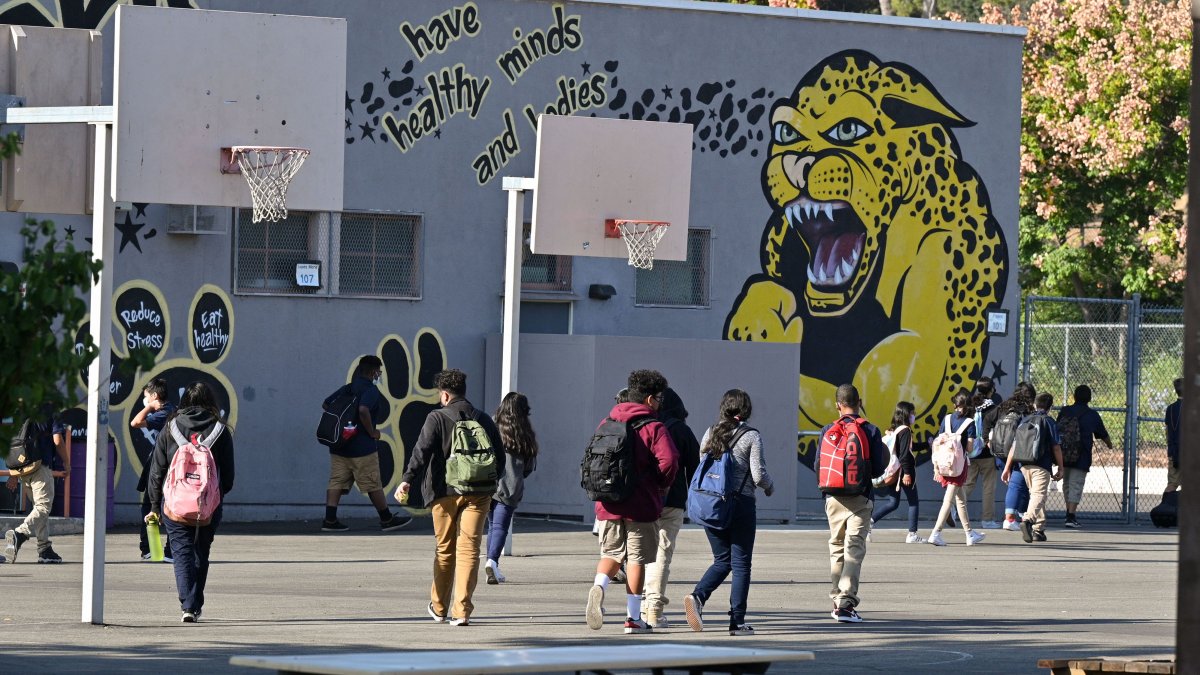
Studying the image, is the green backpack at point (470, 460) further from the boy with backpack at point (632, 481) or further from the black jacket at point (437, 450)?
the boy with backpack at point (632, 481)

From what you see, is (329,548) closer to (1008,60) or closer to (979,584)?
(979,584)

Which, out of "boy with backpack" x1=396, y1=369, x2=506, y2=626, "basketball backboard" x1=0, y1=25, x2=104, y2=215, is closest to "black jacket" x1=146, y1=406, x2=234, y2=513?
"boy with backpack" x1=396, y1=369, x2=506, y2=626

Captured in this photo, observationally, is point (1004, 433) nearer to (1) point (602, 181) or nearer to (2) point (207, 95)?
(1) point (602, 181)

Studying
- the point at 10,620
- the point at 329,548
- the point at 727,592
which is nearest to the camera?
the point at 10,620

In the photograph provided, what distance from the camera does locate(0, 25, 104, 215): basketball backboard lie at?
538 inches

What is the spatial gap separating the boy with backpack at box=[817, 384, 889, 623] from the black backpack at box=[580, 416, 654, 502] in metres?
1.72

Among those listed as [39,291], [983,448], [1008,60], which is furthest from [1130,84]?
[39,291]

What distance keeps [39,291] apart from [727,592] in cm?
923

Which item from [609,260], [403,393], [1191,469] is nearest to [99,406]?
[1191,469]

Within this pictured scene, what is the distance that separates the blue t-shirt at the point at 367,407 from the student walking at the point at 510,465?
510cm

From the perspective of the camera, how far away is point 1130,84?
3872 centimetres

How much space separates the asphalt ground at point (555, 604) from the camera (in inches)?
477

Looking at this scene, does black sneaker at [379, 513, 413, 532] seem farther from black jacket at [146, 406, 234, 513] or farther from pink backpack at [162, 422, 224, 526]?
pink backpack at [162, 422, 224, 526]

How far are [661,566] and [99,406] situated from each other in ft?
12.9
